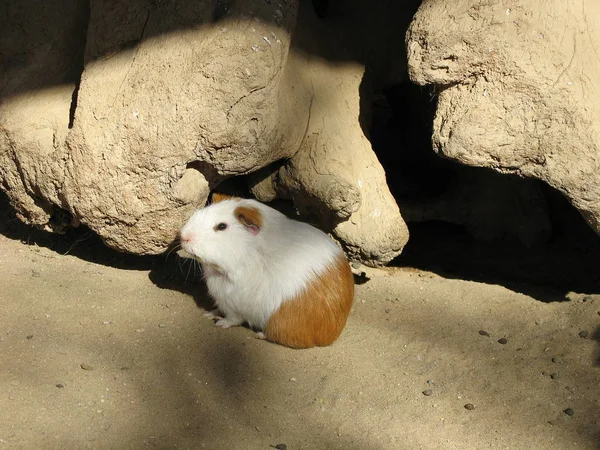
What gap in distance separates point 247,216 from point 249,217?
0.5 inches

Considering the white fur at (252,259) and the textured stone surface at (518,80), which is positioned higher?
the textured stone surface at (518,80)

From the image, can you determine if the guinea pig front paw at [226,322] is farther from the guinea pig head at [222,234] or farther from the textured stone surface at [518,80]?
the textured stone surface at [518,80]

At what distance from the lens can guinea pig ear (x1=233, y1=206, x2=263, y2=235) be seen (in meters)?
4.30

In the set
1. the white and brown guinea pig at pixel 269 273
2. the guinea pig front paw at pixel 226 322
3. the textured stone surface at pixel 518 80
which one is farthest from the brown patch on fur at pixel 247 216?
the textured stone surface at pixel 518 80

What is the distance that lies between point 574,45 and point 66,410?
3300 mm

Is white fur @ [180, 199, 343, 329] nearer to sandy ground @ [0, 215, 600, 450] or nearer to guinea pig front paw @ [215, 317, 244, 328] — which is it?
guinea pig front paw @ [215, 317, 244, 328]

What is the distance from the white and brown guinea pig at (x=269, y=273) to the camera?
429 centimetres

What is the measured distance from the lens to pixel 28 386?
369 centimetres

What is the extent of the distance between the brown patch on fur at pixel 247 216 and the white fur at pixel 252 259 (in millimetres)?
36

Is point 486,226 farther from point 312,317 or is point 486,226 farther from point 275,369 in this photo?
point 275,369

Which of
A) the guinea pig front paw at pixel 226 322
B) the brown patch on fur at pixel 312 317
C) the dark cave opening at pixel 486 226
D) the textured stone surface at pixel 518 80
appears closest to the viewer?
the textured stone surface at pixel 518 80

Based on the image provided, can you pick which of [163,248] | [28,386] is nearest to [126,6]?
[163,248]

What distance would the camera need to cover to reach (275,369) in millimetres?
4141

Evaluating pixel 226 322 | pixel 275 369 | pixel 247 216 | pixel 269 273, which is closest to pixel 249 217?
pixel 247 216
